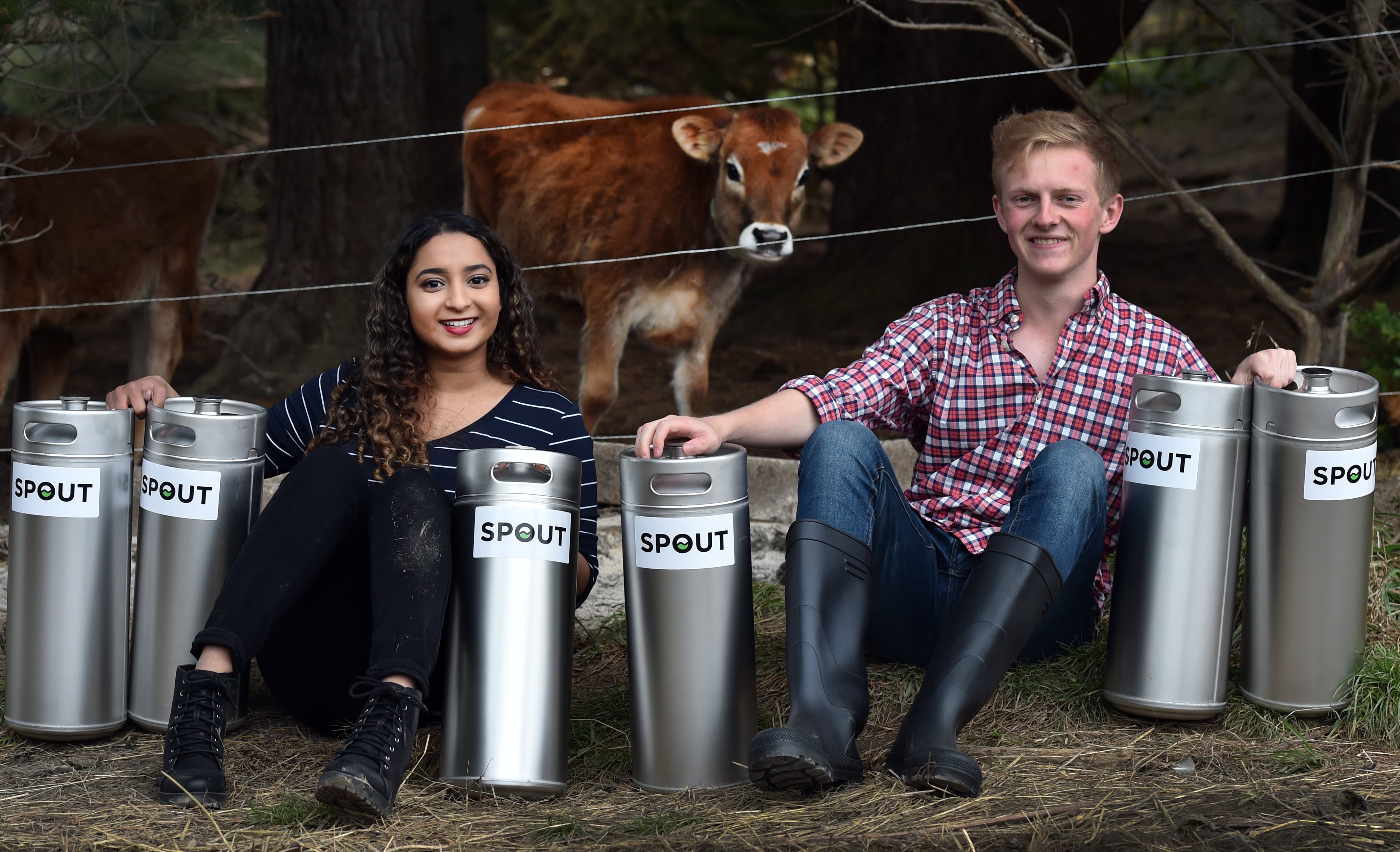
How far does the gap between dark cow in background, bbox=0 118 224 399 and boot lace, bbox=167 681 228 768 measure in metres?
2.78

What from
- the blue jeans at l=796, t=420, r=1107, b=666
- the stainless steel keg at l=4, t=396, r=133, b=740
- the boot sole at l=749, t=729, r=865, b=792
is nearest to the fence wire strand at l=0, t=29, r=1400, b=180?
the stainless steel keg at l=4, t=396, r=133, b=740

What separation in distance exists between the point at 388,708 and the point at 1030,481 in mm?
1295

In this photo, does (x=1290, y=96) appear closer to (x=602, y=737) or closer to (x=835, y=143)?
(x=835, y=143)

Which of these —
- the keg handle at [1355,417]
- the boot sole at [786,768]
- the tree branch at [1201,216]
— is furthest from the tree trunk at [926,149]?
the boot sole at [786,768]

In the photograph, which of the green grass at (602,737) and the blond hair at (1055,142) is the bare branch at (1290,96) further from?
the green grass at (602,737)

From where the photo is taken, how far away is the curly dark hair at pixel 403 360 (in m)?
2.92

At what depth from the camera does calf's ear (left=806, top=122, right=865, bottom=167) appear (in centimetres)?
473

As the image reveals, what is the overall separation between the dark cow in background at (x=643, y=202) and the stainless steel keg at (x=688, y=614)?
2.01 meters

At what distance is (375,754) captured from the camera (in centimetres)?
247

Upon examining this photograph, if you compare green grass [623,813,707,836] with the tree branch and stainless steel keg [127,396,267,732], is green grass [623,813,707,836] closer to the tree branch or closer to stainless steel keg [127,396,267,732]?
stainless steel keg [127,396,267,732]

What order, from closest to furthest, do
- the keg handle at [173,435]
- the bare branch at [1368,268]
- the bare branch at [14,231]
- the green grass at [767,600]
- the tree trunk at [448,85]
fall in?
the keg handle at [173,435] → the green grass at [767,600] → the bare branch at [14,231] → the bare branch at [1368,268] → the tree trunk at [448,85]

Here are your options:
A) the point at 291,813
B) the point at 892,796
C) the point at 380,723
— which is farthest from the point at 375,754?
the point at 892,796

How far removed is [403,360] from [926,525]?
3.89ft

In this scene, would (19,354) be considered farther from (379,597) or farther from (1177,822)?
(1177,822)
